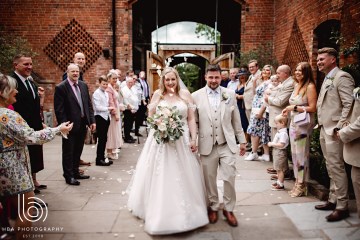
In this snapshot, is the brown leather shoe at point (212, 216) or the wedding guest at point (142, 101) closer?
the brown leather shoe at point (212, 216)

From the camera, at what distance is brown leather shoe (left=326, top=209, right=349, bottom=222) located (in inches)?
158

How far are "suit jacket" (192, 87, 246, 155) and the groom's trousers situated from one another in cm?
9

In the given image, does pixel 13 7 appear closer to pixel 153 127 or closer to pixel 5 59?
pixel 5 59

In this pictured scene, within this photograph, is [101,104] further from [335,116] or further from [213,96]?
[335,116]

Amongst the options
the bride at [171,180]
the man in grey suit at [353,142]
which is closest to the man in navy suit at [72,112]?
the bride at [171,180]

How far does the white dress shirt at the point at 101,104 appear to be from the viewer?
6.85 m

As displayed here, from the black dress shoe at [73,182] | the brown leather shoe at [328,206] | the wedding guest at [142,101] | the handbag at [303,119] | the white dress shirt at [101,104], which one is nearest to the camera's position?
the brown leather shoe at [328,206]

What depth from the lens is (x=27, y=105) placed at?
4.76 metres

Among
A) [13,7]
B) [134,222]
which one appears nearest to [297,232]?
[134,222]

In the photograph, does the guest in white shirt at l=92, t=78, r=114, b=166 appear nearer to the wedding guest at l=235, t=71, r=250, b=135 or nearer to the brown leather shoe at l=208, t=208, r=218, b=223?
the wedding guest at l=235, t=71, r=250, b=135

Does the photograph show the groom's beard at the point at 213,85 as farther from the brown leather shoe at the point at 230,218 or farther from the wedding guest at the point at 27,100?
the wedding guest at the point at 27,100

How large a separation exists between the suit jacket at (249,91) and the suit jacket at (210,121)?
3.80 m

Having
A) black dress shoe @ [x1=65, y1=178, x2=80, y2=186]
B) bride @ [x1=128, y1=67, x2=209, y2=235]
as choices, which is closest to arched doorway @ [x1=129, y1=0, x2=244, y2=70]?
black dress shoe @ [x1=65, y1=178, x2=80, y2=186]

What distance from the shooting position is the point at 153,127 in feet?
13.0
